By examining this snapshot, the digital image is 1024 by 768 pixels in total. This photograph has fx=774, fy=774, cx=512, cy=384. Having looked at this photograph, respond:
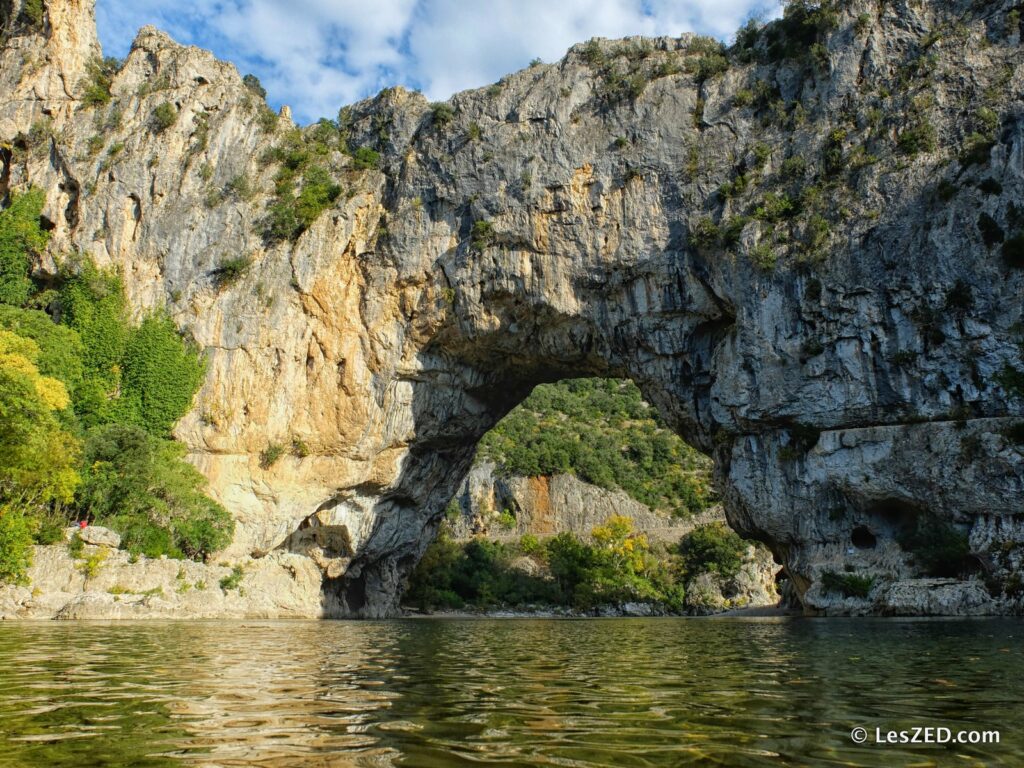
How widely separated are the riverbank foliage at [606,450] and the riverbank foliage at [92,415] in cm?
3699

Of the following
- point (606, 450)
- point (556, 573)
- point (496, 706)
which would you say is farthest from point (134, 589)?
point (606, 450)

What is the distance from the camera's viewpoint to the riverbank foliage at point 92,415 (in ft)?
69.5

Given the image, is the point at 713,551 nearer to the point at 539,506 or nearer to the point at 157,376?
the point at 539,506

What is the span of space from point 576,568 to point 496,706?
4701 centimetres

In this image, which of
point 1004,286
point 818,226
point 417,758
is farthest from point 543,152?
point 417,758

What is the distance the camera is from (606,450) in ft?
217

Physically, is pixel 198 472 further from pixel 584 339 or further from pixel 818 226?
pixel 818 226

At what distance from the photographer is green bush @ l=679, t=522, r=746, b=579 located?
171ft

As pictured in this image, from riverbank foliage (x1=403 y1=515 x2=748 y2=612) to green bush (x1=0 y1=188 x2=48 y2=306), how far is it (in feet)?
83.1

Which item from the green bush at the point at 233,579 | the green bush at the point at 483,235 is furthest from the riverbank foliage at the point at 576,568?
the green bush at the point at 483,235

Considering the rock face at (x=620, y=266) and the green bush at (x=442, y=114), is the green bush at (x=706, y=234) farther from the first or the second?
the green bush at (x=442, y=114)

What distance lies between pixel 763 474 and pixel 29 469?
2168 centimetres

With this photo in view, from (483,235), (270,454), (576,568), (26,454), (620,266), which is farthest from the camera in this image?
(576,568)

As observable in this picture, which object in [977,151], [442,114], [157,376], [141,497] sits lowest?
[141,497]
